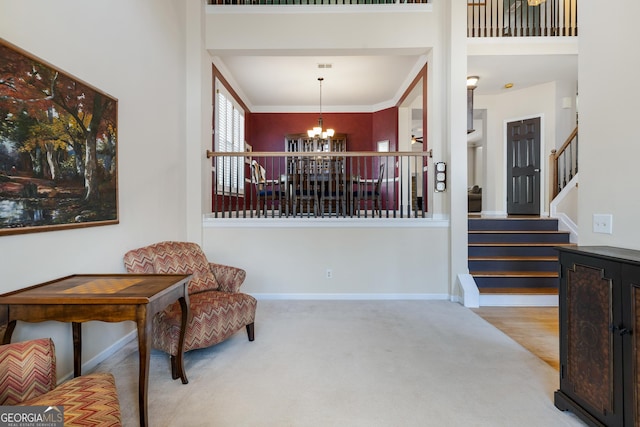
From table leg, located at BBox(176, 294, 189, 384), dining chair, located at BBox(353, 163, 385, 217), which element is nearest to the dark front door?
dining chair, located at BBox(353, 163, 385, 217)

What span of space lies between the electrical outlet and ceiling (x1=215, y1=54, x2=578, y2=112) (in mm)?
3897

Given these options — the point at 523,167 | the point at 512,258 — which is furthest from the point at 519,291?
the point at 523,167

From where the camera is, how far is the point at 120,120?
2832 mm

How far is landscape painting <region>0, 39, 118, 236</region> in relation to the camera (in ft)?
5.89

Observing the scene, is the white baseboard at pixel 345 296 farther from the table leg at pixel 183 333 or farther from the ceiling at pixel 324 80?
the ceiling at pixel 324 80

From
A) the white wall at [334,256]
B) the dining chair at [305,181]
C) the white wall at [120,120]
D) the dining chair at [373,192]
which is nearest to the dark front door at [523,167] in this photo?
the white wall at [334,256]

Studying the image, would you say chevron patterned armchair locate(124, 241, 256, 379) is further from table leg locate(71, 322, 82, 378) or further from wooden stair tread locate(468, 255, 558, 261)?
wooden stair tread locate(468, 255, 558, 261)

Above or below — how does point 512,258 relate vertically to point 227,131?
below

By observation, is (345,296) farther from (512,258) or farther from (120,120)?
(120,120)

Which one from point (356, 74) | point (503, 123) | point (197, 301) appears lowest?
point (197, 301)

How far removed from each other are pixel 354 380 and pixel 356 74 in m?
5.45

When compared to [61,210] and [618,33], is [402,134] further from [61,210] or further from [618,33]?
[61,210]

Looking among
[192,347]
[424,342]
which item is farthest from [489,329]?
[192,347]

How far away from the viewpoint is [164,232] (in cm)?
368
